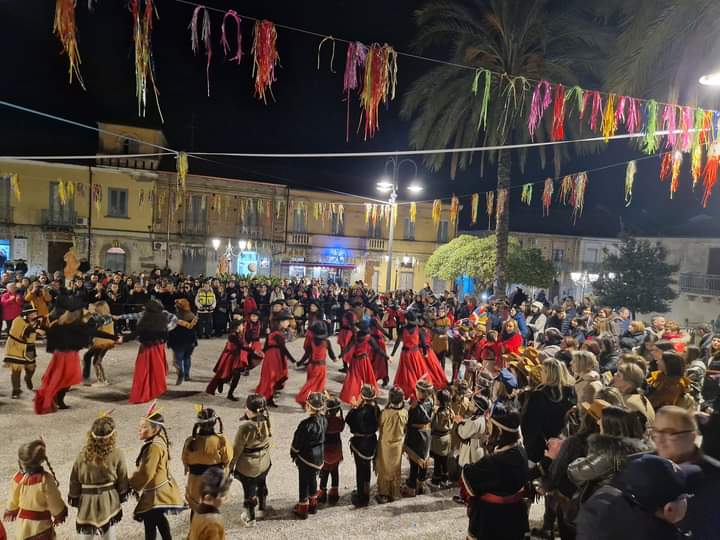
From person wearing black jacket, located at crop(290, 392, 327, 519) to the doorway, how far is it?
97.3ft

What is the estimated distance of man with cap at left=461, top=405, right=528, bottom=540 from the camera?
3.64m

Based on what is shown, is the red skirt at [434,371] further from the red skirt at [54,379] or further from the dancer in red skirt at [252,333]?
the red skirt at [54,379]

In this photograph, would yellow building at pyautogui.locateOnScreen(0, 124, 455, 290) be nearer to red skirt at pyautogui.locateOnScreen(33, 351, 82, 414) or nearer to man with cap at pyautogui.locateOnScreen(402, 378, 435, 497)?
red skirt at pyautogui.locateOnScreen(33, 351, 82, 414)

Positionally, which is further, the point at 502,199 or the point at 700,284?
the point at 700,284

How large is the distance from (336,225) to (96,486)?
1259 inches

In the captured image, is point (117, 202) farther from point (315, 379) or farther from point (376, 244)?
point (315, 379)

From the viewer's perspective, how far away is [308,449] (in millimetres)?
5047

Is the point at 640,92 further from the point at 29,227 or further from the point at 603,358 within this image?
the point at 29,227

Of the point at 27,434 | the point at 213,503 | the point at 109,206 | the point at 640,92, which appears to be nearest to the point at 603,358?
the point at 640,92

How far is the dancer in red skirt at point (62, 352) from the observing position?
7.72 meters

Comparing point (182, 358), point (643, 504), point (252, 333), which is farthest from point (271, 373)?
point (643, 504)

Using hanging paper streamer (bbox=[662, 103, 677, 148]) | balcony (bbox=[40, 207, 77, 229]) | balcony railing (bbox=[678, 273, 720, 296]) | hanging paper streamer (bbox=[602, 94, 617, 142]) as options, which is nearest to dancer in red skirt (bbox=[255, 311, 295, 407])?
hanging paper streamer (bbox=[602, 94, 617, 142])

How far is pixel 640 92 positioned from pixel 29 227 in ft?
104

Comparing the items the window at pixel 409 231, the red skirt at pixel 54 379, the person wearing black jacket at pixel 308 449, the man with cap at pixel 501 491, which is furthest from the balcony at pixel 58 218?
the man with cap at pixel 501 491
